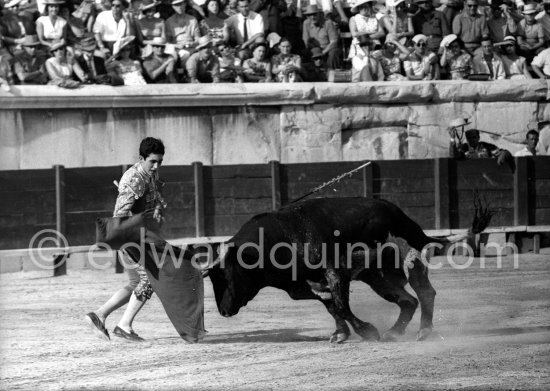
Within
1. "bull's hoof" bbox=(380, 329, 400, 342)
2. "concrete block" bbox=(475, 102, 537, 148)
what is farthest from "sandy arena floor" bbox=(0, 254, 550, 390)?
"concrete block" bbox=(475, 102, 537, 148)

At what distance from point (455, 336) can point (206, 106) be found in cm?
652

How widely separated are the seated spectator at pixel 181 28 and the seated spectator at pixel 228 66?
33 cm

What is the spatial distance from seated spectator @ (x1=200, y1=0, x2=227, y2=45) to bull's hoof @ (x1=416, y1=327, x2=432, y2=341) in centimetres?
674

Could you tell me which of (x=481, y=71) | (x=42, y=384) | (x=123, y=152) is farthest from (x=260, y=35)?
(x=42, y=384)

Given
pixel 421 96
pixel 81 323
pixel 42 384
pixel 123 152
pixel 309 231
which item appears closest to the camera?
pixel 42 384

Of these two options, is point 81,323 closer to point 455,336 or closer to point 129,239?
point 129,239

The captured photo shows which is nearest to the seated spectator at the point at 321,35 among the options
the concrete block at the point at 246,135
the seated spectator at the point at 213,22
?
the concrete block at the point at 246,135

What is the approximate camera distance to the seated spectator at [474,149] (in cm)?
1382

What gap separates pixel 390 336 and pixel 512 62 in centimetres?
814

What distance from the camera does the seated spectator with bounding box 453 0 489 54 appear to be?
1488 centimetres

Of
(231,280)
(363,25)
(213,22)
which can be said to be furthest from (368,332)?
(363,25)

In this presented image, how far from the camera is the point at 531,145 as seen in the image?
14508 millimetres

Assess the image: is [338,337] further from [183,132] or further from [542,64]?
[542,64]

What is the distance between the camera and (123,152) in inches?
539
